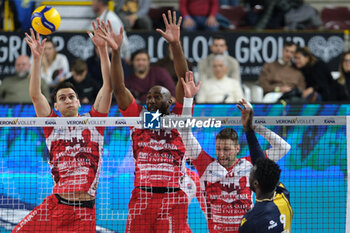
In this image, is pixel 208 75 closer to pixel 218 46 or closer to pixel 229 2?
pixel 218 46

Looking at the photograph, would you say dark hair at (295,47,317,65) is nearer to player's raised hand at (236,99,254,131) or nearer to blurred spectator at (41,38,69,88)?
blurred spectator at (41,38,69,88)

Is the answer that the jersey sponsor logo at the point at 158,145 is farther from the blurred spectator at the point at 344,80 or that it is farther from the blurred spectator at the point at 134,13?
the blurred spectator at the point at 134,13

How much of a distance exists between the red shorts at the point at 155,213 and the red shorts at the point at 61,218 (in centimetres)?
53

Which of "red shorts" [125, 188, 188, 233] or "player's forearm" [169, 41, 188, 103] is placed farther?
"player's forearm" [169, 41, 188, 103]

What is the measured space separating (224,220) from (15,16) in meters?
10.1

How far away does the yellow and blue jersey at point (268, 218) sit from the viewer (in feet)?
20.6

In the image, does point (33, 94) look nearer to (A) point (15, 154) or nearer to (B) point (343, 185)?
(A) point (15, 154)

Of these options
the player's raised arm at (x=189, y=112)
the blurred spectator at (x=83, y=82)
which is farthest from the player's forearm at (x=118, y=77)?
the blurred spectator at (x=83, y=82)

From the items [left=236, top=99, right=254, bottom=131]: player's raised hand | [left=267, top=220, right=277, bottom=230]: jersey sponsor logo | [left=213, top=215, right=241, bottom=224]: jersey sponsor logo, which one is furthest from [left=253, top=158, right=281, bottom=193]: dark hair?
[left=213, top=215, right=241, bottom=224]: jersey sponsor logo

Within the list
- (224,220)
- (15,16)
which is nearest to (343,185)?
(224,220)

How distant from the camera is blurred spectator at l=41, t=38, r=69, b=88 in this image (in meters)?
14.5

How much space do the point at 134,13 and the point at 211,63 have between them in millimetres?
2957

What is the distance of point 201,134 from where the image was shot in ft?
34.0

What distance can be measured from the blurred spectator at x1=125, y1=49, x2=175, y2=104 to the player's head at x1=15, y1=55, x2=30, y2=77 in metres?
2.12
